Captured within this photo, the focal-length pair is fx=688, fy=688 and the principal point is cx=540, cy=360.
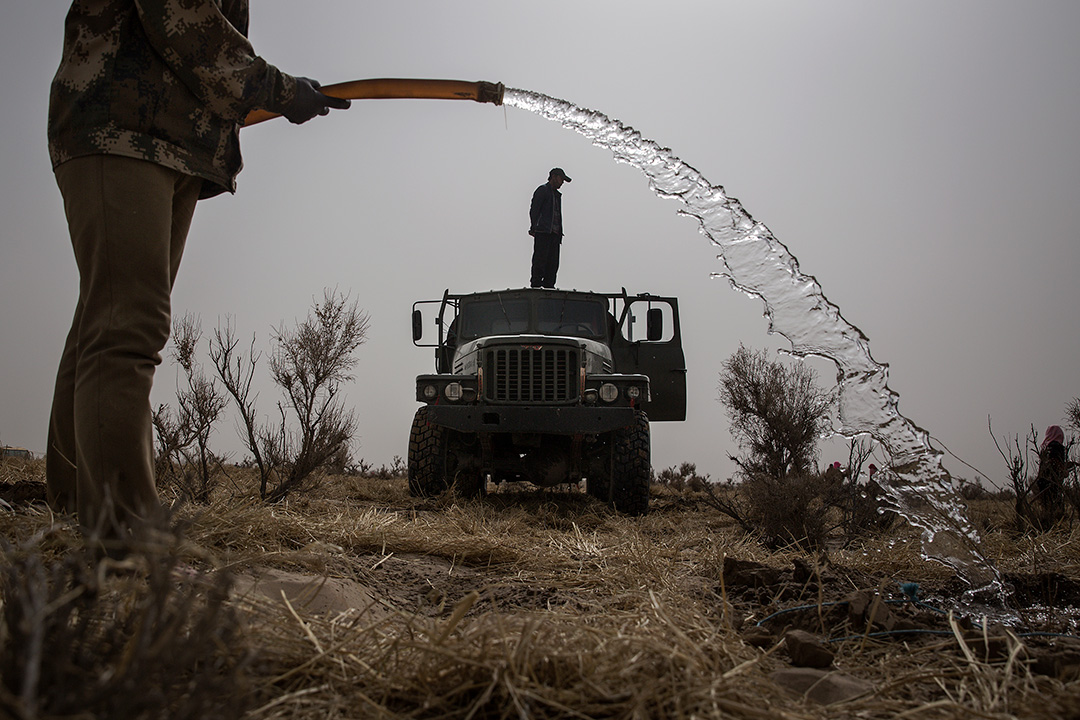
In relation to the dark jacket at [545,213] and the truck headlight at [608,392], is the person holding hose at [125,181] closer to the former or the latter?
the truck headlight at [608,392]

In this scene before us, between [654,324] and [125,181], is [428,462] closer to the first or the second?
[654,324]

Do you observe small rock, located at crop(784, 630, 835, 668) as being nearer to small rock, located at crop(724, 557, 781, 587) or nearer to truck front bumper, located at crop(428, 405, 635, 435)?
small rock, located at crop(724, 557, 781, 587)

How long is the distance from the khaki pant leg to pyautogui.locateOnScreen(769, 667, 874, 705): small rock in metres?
1.47

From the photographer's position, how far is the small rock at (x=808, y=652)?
1.50 m

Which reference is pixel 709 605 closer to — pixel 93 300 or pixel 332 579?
pixel 332 579

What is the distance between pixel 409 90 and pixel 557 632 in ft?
9.14

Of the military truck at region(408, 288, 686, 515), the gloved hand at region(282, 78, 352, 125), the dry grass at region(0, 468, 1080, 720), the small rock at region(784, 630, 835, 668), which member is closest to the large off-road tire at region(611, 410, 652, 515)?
the military truck at region(408, 288, 686, 515)

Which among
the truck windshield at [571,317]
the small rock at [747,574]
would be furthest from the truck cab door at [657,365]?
the small rock at [747,574]

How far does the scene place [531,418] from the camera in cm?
584

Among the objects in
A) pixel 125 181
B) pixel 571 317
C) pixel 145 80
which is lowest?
pixel 125 181

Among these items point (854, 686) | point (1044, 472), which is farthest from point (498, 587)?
point (1044, 472)

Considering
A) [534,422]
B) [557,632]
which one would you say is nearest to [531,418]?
[534,422]

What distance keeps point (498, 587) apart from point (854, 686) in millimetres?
1205

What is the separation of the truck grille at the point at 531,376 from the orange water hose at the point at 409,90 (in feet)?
9.61
